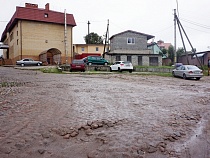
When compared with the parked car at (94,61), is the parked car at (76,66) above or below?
below

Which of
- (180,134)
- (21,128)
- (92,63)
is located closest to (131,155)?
(180,134)

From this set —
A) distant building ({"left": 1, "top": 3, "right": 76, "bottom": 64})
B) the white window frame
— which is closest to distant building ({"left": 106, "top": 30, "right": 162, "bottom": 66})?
the white window frame

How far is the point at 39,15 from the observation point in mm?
38375

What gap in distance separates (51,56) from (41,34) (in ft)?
14.4

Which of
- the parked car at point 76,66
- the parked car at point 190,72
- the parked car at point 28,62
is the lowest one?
the parked car at point 190,72

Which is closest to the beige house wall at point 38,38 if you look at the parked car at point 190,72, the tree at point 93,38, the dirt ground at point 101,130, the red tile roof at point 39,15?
the red tile roof at point 39,15

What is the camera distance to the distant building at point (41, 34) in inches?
1444

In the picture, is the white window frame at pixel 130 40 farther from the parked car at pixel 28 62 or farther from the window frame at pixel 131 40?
the parked car at pixel 28 62

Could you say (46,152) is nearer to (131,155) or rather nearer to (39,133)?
(39,133)

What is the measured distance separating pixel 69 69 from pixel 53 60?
13772 millimetres

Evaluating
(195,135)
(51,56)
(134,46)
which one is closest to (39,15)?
(51,56)

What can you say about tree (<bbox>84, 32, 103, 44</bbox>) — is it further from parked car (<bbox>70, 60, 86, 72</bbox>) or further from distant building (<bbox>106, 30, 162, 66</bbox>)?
parked car (<bbox>70, 60, 86, 72</bbox>)

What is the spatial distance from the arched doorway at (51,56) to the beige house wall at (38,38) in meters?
0.98

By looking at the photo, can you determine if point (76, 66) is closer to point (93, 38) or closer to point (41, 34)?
point (41, 34)
